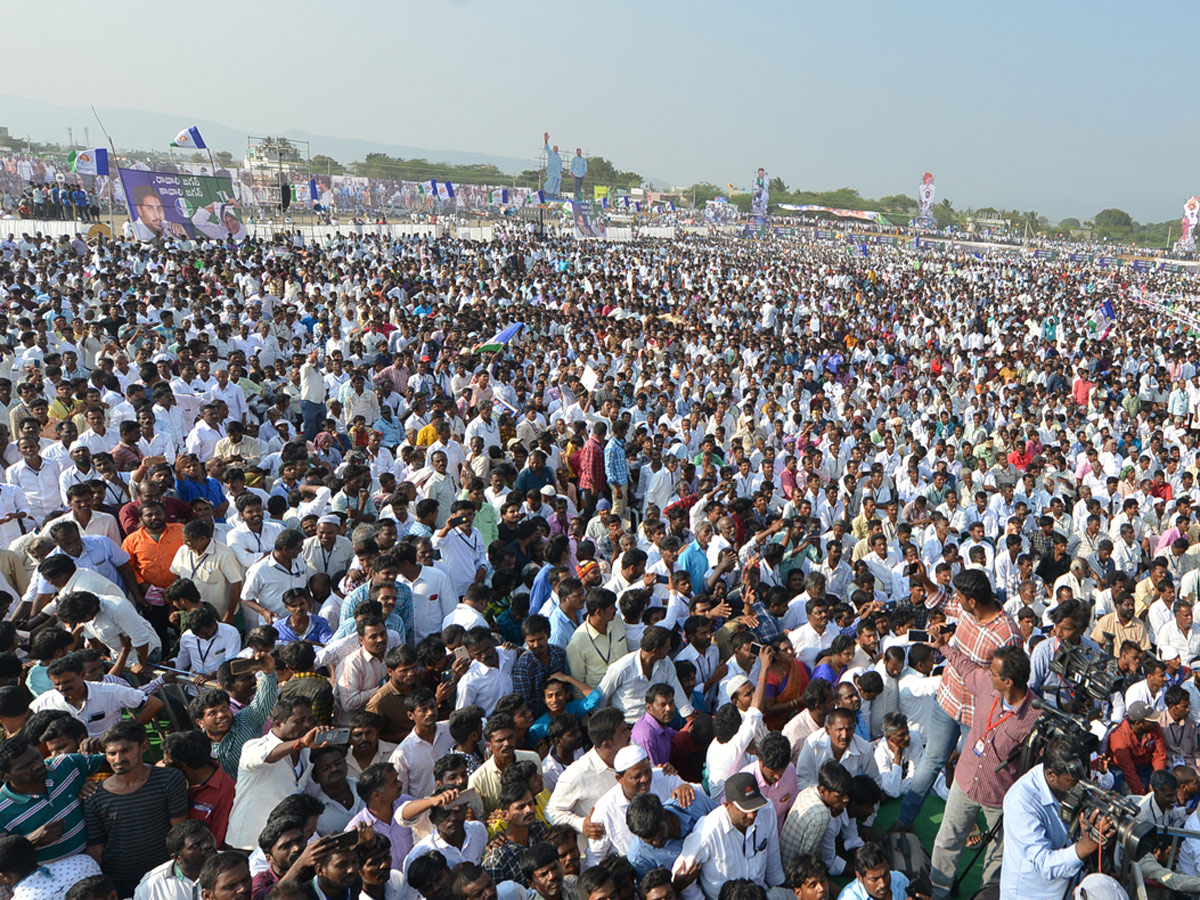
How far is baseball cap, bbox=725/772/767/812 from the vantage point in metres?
2.95

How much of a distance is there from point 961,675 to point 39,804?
3.79 meters

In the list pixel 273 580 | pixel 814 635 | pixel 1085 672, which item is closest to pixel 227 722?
pixel 273 580

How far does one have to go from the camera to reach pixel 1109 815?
8.79ft

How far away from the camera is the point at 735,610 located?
17.1 ft

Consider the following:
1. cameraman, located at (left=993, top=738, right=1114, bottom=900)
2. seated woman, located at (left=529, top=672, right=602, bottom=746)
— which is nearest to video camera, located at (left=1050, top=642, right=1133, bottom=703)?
cameraman, located at (left=993, top=738, right=1114, bottom=900)

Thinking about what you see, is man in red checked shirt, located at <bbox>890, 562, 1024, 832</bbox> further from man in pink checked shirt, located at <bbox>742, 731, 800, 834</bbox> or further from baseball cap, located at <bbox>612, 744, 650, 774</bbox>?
baseball cap, located at <bbox>612, 744, 650, 774</bbox>

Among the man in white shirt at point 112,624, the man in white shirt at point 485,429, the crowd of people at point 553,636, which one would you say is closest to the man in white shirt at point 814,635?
the crowd of people at point 553,636

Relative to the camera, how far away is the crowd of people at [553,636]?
113 inches

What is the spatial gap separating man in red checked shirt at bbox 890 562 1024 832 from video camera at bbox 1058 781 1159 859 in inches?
32.4

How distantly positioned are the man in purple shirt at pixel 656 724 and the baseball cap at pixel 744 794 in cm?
54

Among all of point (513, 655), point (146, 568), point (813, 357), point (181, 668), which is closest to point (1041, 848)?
point (513, 655)

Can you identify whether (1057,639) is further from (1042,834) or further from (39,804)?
(39,804)

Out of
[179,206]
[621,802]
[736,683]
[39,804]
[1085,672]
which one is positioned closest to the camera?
[39,804]

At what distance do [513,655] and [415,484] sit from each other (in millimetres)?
2731
